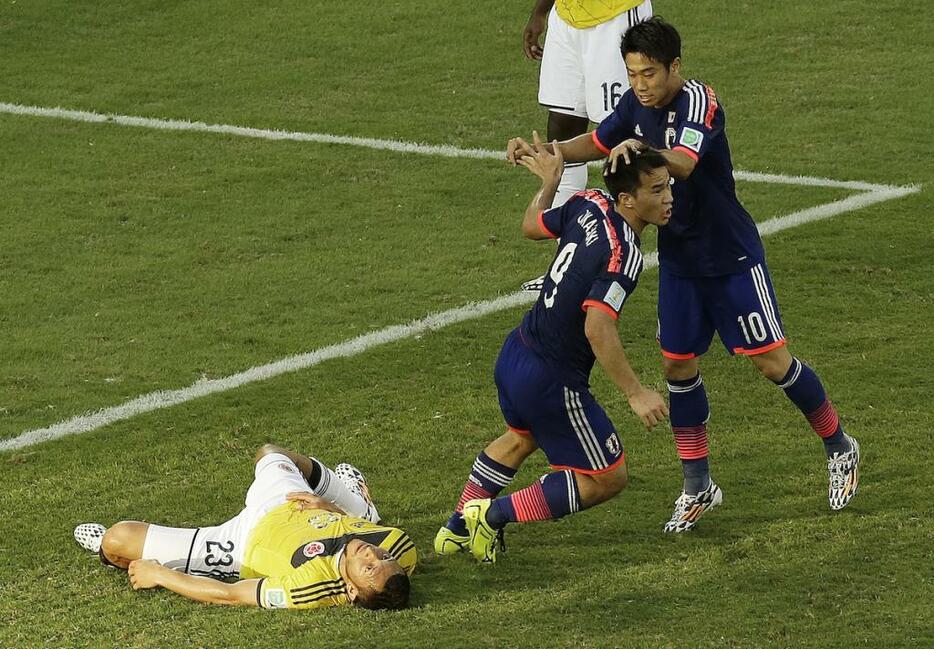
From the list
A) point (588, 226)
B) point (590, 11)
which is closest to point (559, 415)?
point (588, 226)

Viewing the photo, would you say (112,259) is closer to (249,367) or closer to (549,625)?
(249,367)

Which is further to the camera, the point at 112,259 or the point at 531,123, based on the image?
the point at 531,123

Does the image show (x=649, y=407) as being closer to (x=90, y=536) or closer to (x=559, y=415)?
(x=559, y=415)

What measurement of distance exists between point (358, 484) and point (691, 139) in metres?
2.01

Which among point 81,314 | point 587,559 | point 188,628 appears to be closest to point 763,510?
point 587,559

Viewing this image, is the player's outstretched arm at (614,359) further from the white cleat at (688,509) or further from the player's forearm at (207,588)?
the player's forearm at (207,588)

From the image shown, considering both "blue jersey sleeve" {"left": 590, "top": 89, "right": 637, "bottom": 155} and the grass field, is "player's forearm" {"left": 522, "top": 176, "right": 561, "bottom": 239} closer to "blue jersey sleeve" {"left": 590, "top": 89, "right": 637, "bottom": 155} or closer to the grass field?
"blue jersey sleeve" {"left": 590, "top": 89, "right": 637, "bottom": 155}

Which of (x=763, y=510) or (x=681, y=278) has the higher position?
(x=681, y=278)

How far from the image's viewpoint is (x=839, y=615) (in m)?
5.69

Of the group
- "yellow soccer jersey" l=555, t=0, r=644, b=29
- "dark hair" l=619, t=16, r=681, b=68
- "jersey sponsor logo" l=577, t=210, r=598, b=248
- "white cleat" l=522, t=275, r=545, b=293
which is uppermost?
"dark hair" l=619, t=16, r=681, b=68

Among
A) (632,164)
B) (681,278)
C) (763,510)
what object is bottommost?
(763,510)

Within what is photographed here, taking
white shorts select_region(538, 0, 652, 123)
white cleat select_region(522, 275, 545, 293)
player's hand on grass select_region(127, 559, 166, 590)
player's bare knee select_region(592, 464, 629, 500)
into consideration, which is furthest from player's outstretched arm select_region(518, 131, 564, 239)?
white cleat select_region(522, 275, 545, 293)

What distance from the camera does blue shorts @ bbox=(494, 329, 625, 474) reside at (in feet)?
19.6

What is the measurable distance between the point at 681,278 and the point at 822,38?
8889 mm
